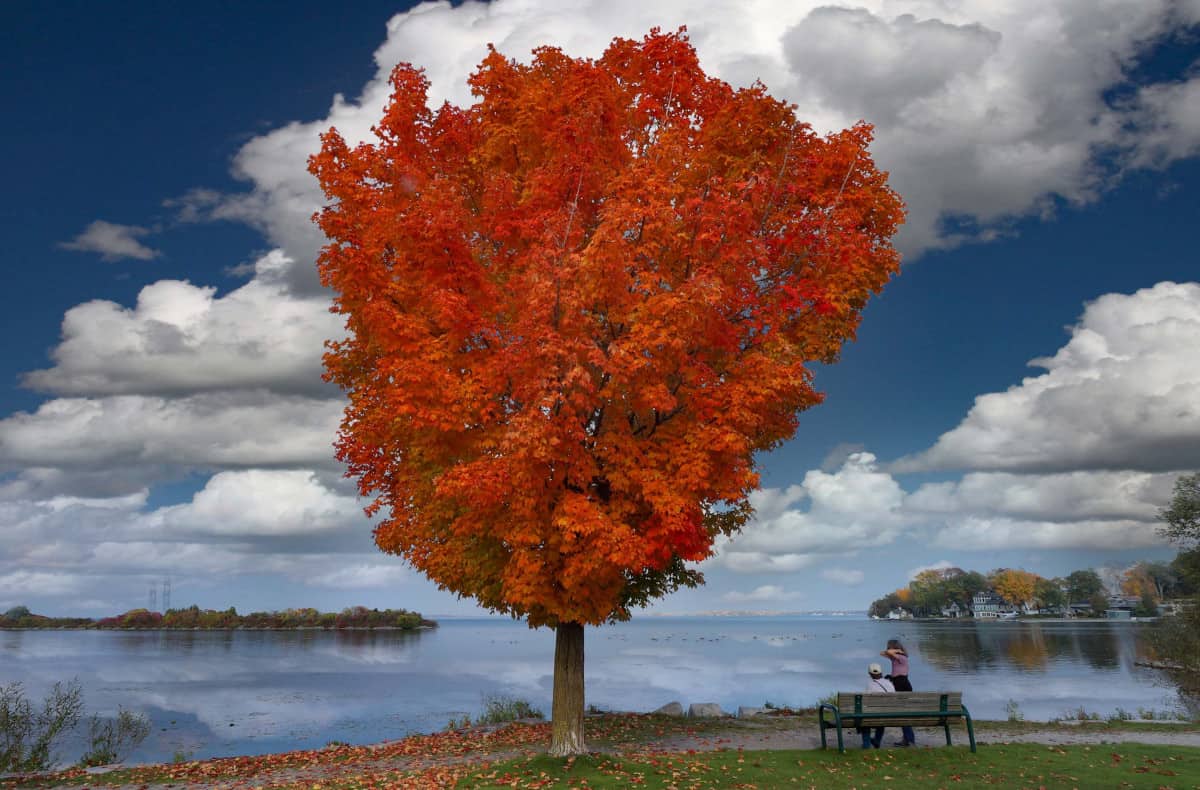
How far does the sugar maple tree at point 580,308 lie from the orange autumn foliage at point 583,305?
0.05 meters

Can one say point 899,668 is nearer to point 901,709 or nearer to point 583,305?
point 901,709

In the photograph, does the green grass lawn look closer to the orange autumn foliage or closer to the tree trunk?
the tree trunk

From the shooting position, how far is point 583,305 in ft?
38.9

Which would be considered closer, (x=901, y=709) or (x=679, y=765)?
(x=679, y=765)

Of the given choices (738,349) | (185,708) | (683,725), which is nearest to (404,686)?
(185,708)

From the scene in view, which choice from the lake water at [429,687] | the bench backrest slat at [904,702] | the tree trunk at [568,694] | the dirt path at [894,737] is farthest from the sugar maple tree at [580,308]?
the lake water at [429,687]

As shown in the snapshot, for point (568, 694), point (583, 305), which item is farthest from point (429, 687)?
point (583, 305)

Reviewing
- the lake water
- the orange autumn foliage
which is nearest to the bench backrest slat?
the orange autumn foliage

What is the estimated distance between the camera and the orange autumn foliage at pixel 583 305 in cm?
1153

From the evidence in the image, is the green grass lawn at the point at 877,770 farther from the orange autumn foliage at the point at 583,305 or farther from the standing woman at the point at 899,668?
the orange autumn foliage at the point at 583,305

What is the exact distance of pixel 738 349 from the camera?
13289 mm

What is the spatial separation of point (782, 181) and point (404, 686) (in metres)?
47.4

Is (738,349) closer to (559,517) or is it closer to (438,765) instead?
(559,517)

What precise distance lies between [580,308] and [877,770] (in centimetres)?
885
